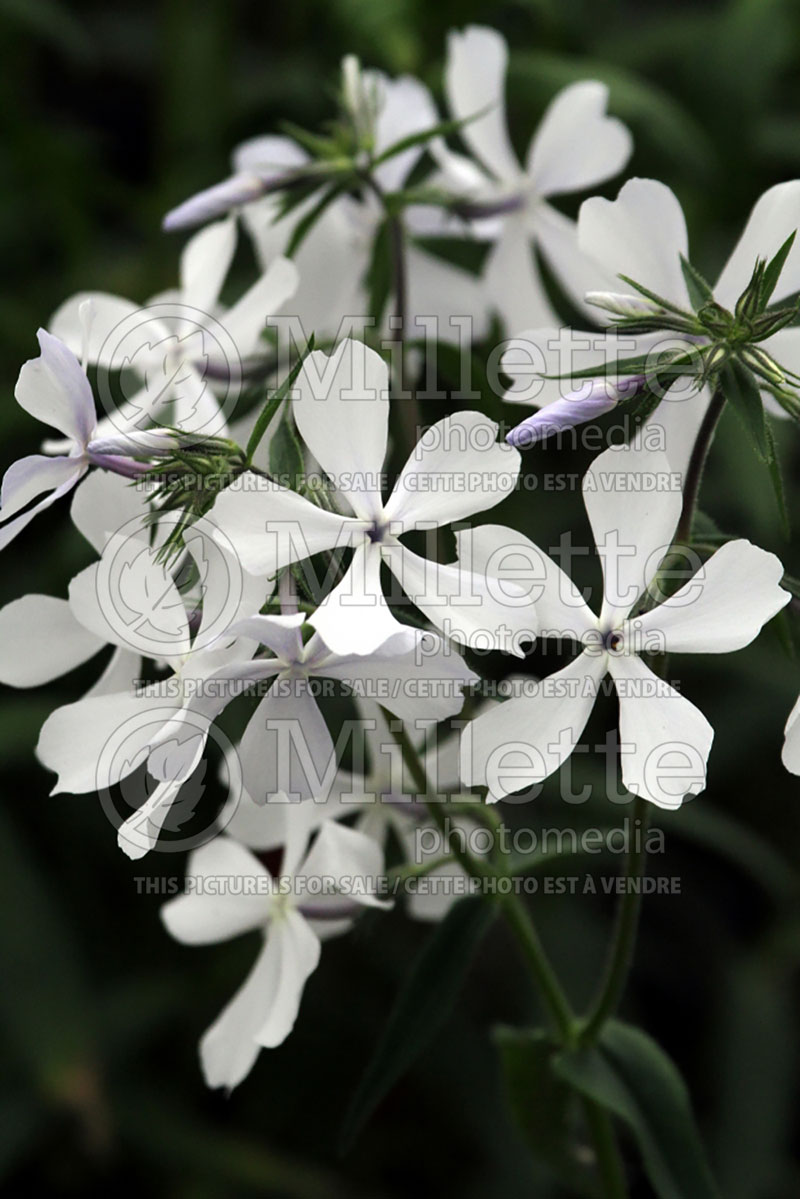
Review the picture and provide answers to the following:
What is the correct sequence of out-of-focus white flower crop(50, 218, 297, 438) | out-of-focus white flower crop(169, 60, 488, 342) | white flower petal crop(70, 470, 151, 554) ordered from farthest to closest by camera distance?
1. out-of-focus white flower crop(169, 60, 488, 342)
2. out-of-focus white flower crop(50, 218, 297, 438)
3. white flower petal crop(70, 470, 151, 554)

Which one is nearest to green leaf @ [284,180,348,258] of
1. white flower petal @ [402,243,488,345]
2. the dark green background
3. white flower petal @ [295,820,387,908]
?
white flower petal @ [402,243,488,345]

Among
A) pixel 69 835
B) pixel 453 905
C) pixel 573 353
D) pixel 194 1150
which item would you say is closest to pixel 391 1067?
pixel 453 905

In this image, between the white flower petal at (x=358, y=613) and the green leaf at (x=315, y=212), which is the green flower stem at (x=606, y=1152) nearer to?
the white flower petal at (x=358, y=613)

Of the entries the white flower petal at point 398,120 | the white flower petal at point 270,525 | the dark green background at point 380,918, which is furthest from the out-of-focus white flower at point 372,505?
the dark green background at point 380,918

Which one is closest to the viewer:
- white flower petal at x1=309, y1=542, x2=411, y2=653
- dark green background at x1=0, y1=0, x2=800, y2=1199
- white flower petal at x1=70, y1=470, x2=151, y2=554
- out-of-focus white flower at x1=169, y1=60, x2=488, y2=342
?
white flower petal at x1=309, y1=542, x2=411, y2=653

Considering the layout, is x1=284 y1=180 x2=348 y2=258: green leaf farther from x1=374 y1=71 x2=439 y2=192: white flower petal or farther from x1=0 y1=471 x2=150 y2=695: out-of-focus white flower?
x1=0 y1=471 x2=150 y2=695: out-of-focus white flower

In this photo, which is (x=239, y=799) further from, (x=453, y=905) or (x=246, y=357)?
(x=246, y=357)

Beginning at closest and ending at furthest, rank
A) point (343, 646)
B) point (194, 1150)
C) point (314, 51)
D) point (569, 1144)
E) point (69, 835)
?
point (343, 646)
point (569, 1144)
point (194, 1150)
point (69, 835)
point (314, 51)
